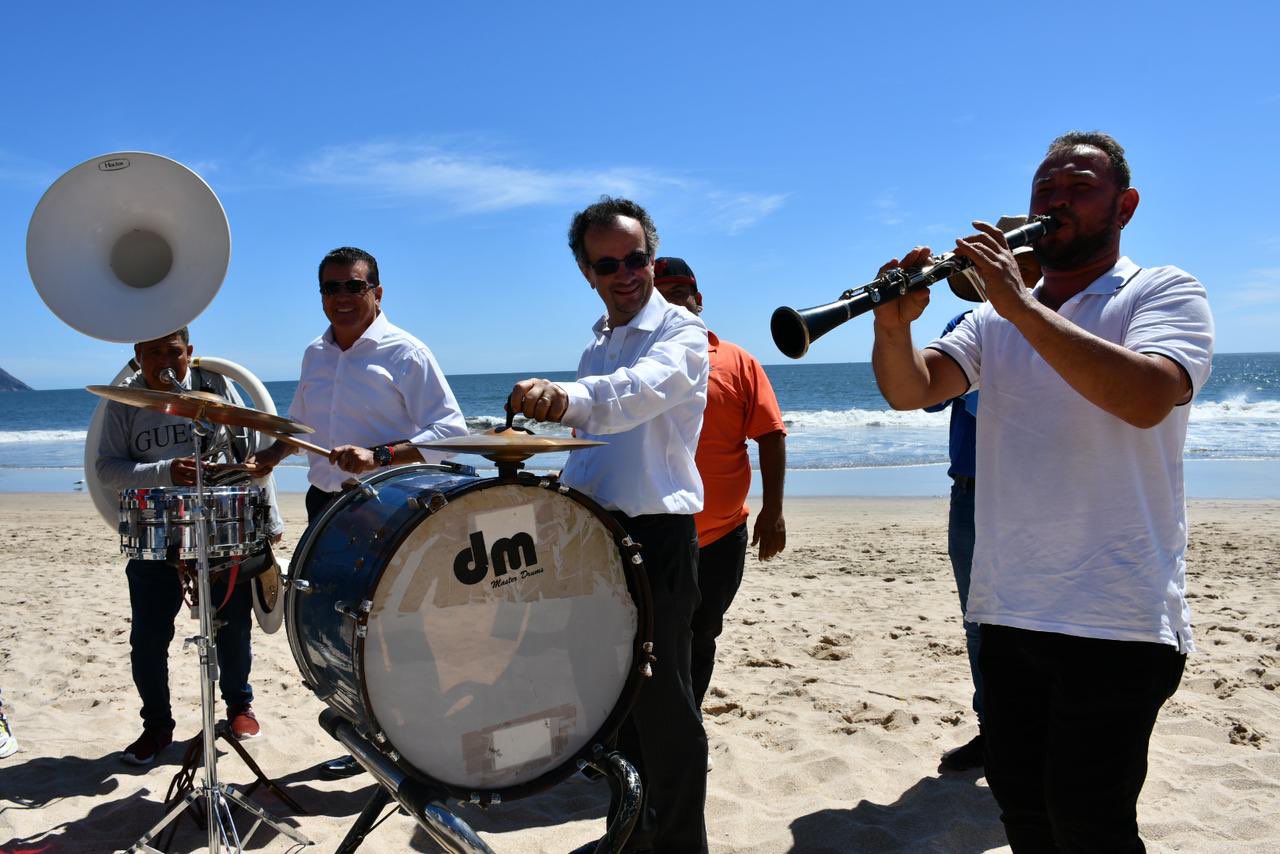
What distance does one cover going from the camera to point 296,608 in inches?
101

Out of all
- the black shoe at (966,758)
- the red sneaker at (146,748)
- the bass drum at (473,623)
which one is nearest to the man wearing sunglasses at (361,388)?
the red sneaker at (146,748)

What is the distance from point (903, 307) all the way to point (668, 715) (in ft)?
4.29

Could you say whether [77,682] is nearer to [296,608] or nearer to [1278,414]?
[296,608]

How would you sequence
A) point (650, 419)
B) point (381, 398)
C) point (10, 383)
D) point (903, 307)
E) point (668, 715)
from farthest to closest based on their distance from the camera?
1. point (10, 383)
2. point (381, 398)
3. point (668, 715)
4. point (650, 419)
5. point (903, 307)

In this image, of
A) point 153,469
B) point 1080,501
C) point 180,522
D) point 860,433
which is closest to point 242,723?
point 153,469

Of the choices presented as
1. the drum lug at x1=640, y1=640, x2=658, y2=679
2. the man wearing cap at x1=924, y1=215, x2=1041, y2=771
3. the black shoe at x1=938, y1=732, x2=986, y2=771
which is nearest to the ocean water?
the man wearing cap at x1=924, y1=215, x2=1041, y2=771

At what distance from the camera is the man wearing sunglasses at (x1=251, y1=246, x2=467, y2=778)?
404 centimetres

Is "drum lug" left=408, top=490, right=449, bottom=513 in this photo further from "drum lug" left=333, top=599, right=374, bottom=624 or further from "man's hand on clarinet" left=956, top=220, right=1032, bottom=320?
"man's hand on clarinet" left=956, top=220, right=1032, bottom=320

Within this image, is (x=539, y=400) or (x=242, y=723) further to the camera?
(x=242, y=723)

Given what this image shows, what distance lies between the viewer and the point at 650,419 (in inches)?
103

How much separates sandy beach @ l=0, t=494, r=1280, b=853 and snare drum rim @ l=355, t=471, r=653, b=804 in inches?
26.8

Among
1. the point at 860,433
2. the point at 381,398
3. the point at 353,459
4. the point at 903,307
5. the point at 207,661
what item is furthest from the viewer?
the point at 860,433

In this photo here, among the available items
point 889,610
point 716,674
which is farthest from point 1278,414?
point 716,674

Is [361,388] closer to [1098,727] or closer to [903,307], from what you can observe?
[903,307]
